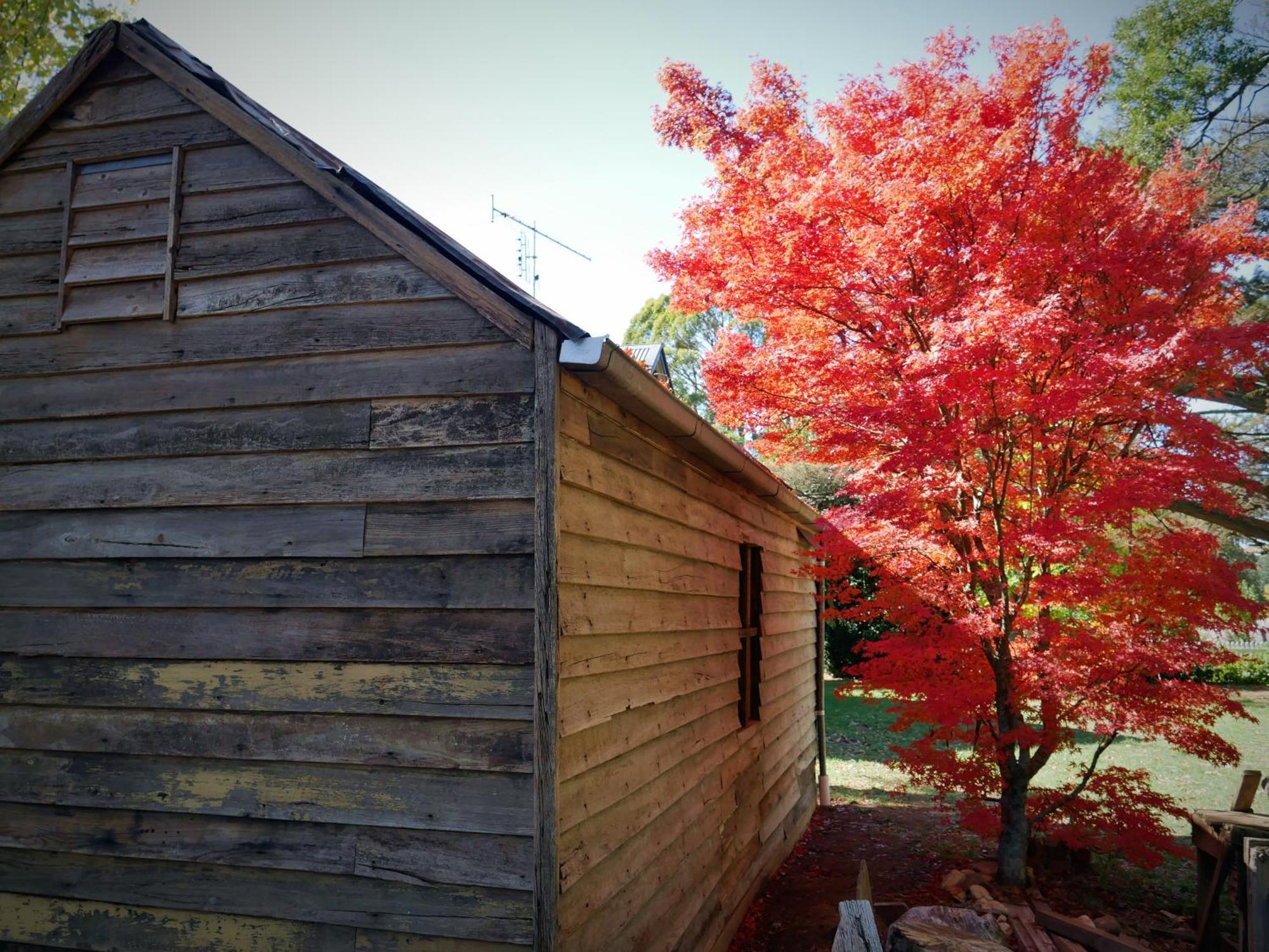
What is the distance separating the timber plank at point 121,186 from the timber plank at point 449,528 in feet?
6.81

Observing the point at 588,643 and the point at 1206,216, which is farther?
the point at 1206,216

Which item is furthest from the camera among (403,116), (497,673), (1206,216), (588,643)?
(1206,216)

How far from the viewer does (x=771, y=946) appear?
6.11 m

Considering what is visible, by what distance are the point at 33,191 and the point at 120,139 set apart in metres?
0.56

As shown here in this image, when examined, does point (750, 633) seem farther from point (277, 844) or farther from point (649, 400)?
point (277, 844)

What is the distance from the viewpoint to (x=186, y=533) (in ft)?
12.4

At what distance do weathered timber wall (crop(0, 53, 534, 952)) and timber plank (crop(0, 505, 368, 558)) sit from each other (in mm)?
14

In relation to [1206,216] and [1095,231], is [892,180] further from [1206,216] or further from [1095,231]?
[1206,216]

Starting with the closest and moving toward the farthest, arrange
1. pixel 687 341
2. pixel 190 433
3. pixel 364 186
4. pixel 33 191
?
1. pixel 364 186
2. pixel 190 433
3. pixel 33 191
4. pixel 687 341

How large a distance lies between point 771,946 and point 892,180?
6.18m

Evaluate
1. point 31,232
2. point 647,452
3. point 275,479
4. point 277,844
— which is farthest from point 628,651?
point 31,232

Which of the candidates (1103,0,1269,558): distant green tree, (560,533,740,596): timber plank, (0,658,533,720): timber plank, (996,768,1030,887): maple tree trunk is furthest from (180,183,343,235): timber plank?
(1103,0,1269,558): distant green tree

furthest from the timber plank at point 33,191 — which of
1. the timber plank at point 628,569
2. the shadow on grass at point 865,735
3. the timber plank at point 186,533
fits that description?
the shadow on grass at point 865,735

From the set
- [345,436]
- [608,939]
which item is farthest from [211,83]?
[608,939]
